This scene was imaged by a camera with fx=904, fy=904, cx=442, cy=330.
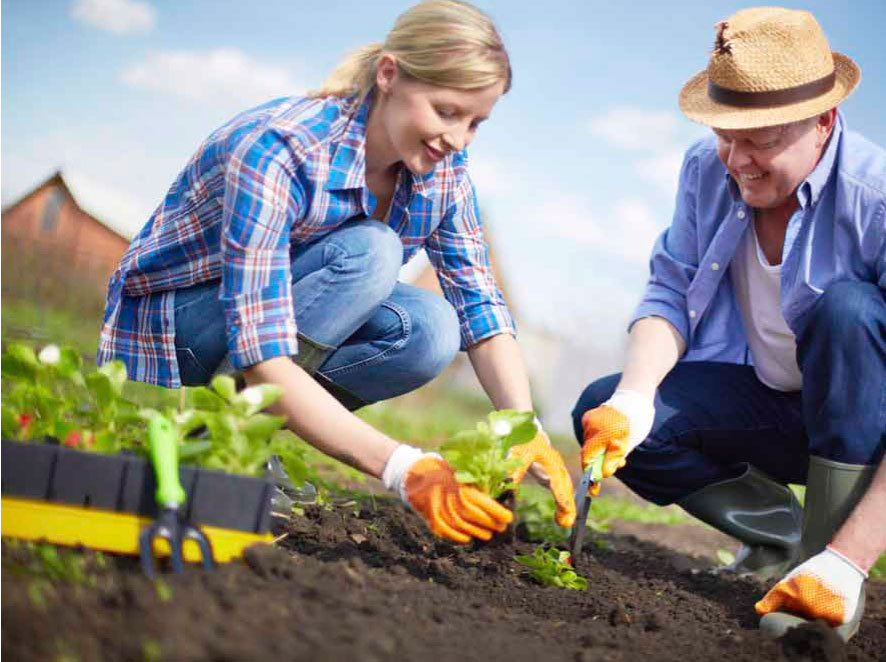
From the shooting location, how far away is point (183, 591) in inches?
53.3

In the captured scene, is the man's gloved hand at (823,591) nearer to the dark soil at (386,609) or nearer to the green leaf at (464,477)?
the dark soil at (386,609)

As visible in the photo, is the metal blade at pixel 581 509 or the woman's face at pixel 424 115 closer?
the woman's face at pixel 424 115

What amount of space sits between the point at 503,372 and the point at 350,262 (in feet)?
1.78

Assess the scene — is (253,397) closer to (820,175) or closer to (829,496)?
(829,496)

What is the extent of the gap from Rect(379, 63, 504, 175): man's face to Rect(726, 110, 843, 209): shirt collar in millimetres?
857

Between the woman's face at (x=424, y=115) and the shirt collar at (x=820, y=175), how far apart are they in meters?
0.86

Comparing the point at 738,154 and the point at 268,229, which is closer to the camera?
the point at 268,229

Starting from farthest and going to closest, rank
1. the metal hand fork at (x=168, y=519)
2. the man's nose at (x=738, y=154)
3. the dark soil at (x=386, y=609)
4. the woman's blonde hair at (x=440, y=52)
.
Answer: the man's nose at (x=738, y=154) → the woman's blonde hair at (x=440, y=52) → the metal hand fork at (x=168, y=519) → the dark soil at (x=386, y=609)

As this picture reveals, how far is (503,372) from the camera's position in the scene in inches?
99.2

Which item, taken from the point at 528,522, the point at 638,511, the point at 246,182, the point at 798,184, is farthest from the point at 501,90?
the point at 638,511

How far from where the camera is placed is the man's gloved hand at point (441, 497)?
69.7 inches

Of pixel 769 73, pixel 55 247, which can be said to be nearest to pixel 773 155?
pixel 769 73

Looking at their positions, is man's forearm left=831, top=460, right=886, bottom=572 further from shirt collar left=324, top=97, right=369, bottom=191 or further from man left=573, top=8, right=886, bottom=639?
shirt collar left=324, top=97, right=369, bottom=191

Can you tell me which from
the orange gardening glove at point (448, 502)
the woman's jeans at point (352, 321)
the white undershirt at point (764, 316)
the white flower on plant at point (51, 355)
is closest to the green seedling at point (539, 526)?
the woman's jeans at point (352, 321)
